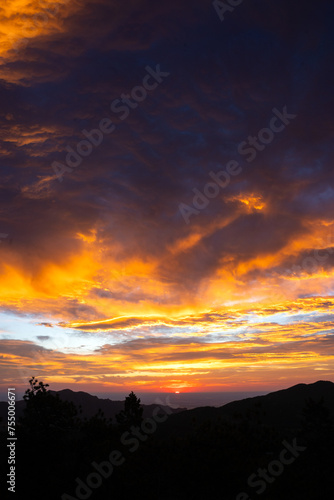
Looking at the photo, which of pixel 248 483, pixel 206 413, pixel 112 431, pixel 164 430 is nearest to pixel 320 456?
pixel 112 431

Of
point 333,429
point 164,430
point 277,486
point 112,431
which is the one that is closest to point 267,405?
point 164,430

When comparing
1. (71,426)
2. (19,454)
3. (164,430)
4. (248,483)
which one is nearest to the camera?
(248,483)

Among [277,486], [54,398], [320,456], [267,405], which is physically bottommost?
[267,405]

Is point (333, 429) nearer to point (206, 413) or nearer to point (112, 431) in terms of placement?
point (112, 431)

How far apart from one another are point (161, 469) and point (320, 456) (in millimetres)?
32119

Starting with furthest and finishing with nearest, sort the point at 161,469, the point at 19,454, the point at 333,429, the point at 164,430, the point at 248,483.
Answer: the point at 164,430 → the point at 333,429 → the point at 19,454 → the point at 161,469 → the point at 248,483

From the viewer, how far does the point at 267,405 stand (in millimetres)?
190500

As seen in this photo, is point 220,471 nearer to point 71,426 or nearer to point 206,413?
point 71,426

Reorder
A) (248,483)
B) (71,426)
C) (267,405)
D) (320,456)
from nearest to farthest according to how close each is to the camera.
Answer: (248,483) < (71,426) < (320,456) < (267,405)

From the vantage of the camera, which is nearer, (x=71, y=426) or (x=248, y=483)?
(x=248, y=483)

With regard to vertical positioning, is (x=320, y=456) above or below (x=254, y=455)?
below

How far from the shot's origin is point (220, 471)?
22109mm

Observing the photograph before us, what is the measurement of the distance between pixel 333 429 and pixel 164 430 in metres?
92.2

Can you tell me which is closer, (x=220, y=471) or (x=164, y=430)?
(x=220, y=471)
